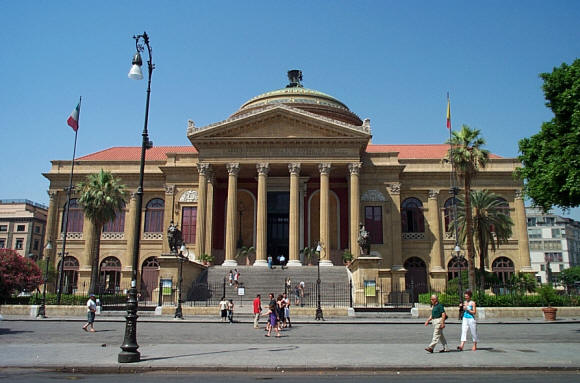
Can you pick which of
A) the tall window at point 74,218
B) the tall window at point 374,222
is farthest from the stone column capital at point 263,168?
the tall window at point 74,218

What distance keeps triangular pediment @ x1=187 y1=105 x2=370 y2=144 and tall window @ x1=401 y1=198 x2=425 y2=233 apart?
380 inches

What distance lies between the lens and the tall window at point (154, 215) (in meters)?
47.2

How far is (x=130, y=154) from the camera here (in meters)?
54.8

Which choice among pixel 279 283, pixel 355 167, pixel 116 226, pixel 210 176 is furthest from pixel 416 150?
pixel 116 226

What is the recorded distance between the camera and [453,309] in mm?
27953

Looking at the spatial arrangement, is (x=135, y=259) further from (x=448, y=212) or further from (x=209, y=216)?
(x=448, y=212)

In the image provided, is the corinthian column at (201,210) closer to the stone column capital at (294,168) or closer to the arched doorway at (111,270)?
the stone column capital at (294,168)

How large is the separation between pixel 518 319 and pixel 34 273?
3153 cm

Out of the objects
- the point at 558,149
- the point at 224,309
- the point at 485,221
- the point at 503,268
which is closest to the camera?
the point at 558,149

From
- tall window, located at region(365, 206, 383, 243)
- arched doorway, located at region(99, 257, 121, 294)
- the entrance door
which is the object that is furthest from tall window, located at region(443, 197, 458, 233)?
arched doorway, located at region(99, 257, 121, 294)

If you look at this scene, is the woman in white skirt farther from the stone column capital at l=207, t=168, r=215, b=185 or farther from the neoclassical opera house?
the stone column capital at l=207, t=168, r=215, b=185

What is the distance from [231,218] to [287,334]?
21.2 m

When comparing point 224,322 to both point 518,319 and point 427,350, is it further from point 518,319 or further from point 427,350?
point 518,319

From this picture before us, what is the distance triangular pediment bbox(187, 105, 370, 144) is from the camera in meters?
41.4
